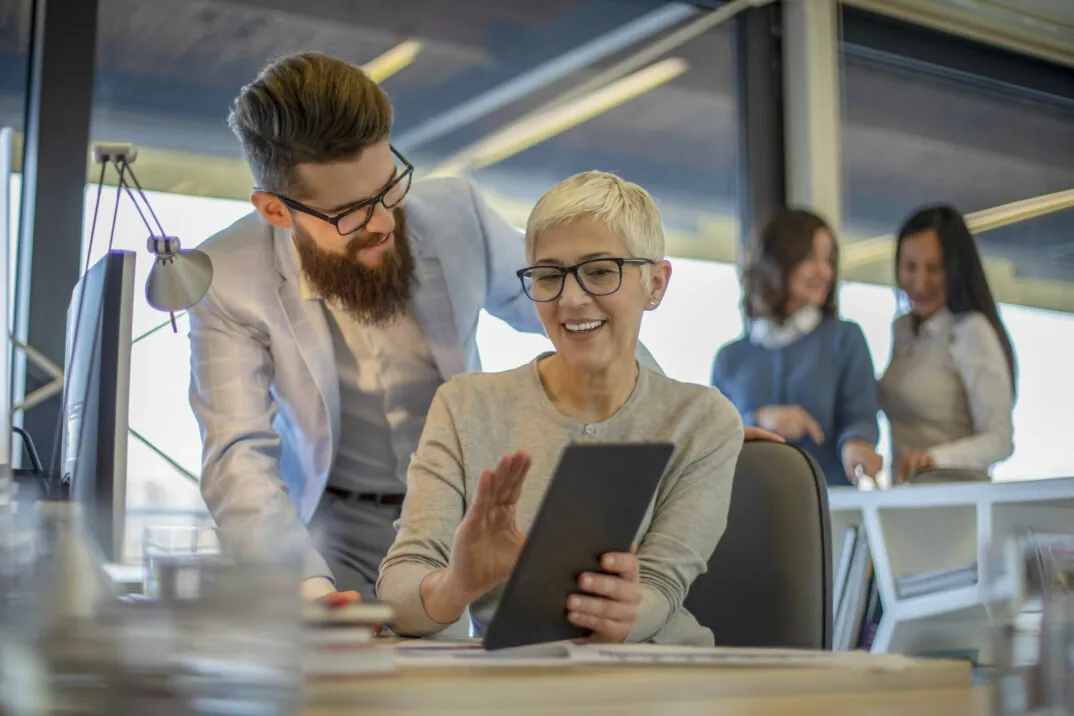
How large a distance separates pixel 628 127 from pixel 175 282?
128 inches

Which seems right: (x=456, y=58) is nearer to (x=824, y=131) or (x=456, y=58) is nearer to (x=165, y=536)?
(x=824, y=131)

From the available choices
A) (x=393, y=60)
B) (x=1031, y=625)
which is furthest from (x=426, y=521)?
(x=393, y=60)

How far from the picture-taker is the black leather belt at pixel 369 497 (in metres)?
2.04

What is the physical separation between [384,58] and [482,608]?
117 inches

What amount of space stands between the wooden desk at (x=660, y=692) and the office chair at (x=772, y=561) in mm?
705

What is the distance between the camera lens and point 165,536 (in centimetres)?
56

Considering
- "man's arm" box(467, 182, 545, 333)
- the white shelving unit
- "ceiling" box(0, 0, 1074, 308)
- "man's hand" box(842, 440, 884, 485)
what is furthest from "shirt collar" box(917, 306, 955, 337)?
"man's arm" box(467, 182, 545, 333)

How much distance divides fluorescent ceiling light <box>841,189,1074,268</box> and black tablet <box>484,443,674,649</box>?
14.0 ft

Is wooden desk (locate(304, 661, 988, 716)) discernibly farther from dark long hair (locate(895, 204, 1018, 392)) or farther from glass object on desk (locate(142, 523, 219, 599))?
dark long hair (locate(895, 204, 1018, 392))

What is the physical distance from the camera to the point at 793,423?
11.8 feet

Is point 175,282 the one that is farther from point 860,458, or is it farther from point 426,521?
point 860,458

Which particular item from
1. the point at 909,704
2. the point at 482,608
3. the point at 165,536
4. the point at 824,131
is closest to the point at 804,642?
the point at 482,608

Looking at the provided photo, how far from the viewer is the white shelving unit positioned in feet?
9.55

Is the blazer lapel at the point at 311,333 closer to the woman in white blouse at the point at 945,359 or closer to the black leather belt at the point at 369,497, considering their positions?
the black leather belt at the point at 369,497
